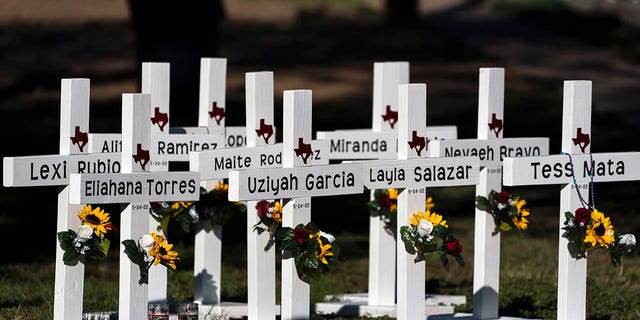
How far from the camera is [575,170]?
7715 mm

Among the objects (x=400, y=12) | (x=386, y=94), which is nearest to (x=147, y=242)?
(x=386, y=94)

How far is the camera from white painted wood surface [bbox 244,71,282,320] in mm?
7805

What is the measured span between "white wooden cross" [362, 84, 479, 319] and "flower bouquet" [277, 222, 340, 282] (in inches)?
20.6

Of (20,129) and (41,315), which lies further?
(20,129)

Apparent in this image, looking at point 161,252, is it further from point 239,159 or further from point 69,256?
point 239,159

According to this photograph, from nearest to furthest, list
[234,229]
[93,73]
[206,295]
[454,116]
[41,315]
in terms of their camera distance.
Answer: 1. [41,315]
2. [206,295]
3. [234,229]
4. [454,116]
5. [93,73]

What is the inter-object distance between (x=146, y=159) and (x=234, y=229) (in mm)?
5237

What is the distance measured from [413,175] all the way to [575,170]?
0.85m

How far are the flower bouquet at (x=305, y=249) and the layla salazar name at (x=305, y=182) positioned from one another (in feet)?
0.68

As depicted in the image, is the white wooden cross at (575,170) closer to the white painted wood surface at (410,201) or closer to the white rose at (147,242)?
the white painted wood surface at (410,201)

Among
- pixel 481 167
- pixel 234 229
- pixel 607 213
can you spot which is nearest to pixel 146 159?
pixel 481 167

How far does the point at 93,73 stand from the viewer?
22.0 metres

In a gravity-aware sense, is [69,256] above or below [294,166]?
below

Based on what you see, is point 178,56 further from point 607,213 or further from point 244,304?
point 244,304
